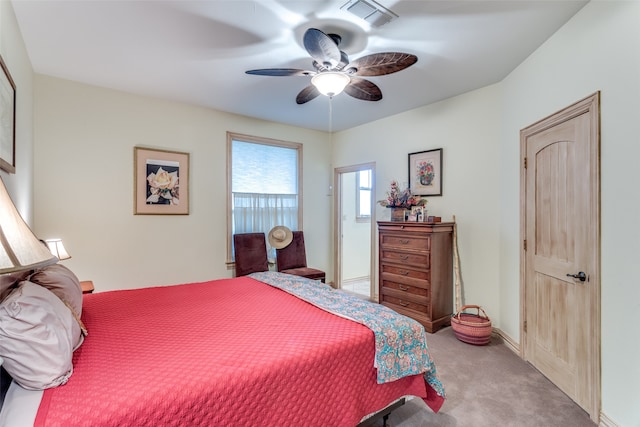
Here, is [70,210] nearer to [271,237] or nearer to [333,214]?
[271,237]

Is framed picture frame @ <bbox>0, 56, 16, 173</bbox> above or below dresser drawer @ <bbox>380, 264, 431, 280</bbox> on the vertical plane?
above

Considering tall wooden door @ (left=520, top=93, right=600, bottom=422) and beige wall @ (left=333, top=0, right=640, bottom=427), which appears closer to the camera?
beige wall @ (left=333, top=0, right=640, bottom=427)

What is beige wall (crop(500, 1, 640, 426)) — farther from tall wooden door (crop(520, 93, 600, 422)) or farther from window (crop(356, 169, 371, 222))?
window (crop(356, 169, 371, 222))

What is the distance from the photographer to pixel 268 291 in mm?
2492

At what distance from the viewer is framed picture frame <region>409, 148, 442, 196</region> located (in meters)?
3.75

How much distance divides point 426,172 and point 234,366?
333 cm

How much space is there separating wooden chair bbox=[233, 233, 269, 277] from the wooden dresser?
1.63 metres

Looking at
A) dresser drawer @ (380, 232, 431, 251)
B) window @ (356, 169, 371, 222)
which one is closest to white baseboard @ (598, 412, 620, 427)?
dresser drawer @ (380, 232, 431, 251)

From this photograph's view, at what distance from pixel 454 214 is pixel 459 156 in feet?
2.23

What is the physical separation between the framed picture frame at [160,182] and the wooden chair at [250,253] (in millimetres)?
771

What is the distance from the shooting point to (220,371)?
1222 mm

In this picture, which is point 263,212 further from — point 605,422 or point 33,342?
point 605,422

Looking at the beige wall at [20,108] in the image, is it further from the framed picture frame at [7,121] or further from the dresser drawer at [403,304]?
the dresser drawer at [403,304]

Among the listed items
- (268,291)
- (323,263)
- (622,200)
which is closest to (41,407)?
(268,291)
